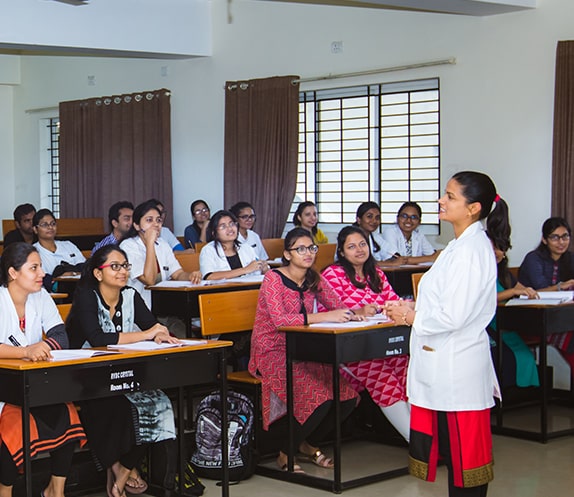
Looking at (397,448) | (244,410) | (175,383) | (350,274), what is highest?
(350,274)

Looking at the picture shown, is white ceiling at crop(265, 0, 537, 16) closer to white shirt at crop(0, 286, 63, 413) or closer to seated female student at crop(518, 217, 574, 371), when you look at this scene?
seated female student at crop(518, 217, 574, 371)

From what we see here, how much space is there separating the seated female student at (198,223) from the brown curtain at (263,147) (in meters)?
0.25

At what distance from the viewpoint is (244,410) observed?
4.75 m

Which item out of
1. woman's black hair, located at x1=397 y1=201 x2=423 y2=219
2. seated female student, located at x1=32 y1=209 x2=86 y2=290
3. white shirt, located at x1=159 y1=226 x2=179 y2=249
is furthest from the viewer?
white shirt, located at x1=159 y1=226 x2=179 y2=249

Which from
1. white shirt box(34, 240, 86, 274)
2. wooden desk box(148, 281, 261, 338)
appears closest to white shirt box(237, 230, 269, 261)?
white shirt box(34, 240, 86, 274)

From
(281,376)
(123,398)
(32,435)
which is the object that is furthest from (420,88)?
(32,435)

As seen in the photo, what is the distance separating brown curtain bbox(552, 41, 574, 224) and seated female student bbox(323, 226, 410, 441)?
2282 millimetres

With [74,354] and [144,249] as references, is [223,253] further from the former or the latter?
[74,354]

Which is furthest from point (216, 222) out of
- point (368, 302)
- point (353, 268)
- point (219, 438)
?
point (219, 438)

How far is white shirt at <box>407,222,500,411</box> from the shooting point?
118 inches

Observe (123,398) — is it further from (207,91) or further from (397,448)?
(207,91)

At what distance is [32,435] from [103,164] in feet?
24.7

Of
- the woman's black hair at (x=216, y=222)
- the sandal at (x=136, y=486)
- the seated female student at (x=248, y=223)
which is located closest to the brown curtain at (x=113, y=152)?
the seated female student at (x=248, y=223)

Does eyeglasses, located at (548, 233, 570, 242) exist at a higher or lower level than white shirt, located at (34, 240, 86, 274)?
higher
